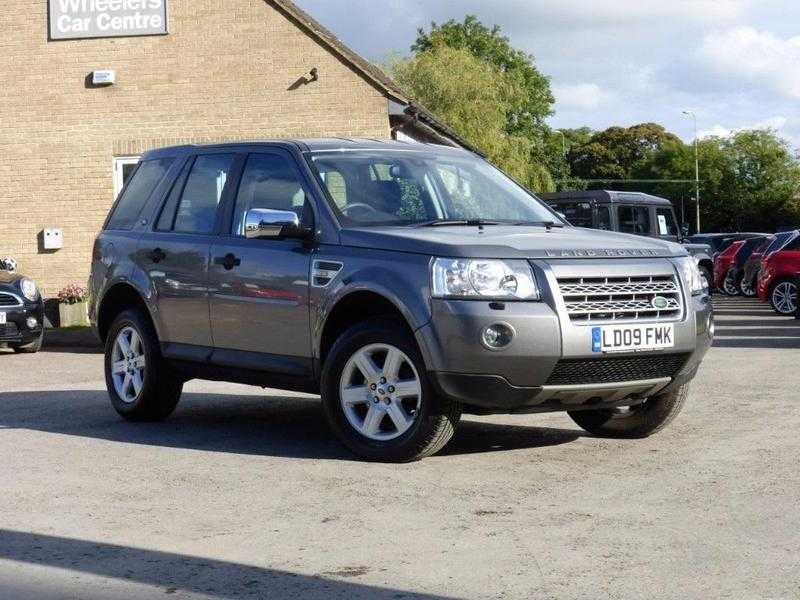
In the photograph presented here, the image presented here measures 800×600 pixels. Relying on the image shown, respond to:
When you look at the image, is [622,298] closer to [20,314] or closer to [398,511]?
[398,511]

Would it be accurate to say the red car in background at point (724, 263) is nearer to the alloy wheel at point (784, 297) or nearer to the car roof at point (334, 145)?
the alloy wheel at point (784, 297)

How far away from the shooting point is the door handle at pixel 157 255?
9.84 m

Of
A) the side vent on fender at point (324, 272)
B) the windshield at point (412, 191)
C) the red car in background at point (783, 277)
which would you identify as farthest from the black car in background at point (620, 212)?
the side vent on fender at point (324, 272)

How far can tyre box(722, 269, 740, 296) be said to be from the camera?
36125mm

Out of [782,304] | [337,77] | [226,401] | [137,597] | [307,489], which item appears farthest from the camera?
[782,304]

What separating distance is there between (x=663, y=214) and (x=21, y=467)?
20028 millimetres

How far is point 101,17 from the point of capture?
24.7 meters

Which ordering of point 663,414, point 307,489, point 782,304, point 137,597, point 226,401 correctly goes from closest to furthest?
point 137,597
point 307,489
point 663,414
point 226,401
point 782,304

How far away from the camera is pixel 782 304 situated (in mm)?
26188

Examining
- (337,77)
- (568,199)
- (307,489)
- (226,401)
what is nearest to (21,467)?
(307,489)

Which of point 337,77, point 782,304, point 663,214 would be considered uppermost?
point 337,77

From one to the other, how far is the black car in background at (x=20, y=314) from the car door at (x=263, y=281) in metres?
9.39

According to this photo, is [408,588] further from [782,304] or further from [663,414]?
[782,304]

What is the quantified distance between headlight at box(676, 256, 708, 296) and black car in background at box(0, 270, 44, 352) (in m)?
11.4
